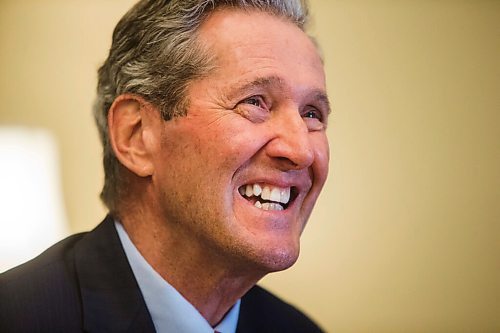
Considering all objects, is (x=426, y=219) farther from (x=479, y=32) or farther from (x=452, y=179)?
(x=479, y=32)

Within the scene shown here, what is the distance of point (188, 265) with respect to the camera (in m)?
0.93

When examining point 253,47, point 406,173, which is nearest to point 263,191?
point 253,47

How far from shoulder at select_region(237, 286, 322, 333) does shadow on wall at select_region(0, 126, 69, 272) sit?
0.38m

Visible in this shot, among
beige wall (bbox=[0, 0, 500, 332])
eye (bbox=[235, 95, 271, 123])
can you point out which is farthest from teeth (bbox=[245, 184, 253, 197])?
beige wall (bbox=[0, 0, 500, 332])

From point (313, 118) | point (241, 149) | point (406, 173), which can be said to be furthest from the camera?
point (406, 173)

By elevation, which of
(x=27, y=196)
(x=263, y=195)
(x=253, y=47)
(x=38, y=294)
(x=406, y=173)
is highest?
(x=253, y=47)

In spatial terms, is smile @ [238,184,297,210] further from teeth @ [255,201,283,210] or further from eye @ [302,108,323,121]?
eye @ [302,108,323,121]

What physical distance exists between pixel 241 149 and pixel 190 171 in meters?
0.09

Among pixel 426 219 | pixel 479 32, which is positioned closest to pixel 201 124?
pixel 426 219

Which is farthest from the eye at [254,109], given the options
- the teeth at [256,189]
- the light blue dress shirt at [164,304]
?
the light blue dress shirt at [164,304]

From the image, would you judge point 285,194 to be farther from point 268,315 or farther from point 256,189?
point 268,315

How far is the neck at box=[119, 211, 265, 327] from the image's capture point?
3.00 feet

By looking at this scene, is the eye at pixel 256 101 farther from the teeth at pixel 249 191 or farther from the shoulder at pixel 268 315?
the shoulder at pixel 268 315

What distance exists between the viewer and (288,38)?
3.03 ft
